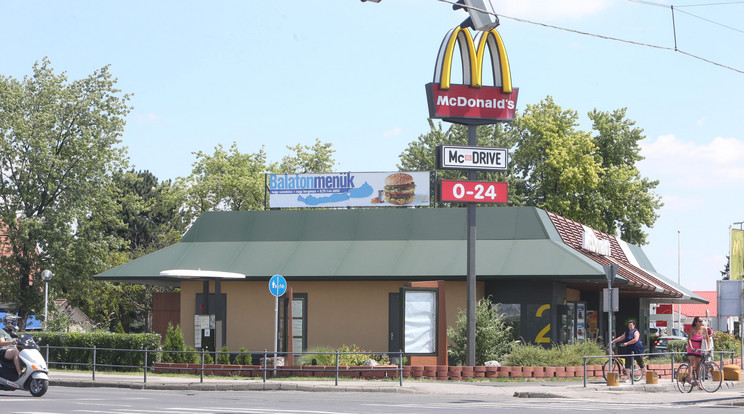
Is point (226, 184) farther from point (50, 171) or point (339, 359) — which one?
point (339, 359)

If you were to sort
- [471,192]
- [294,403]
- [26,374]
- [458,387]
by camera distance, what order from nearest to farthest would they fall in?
[294,403] < [26,374] < [458,387] < [471,192]

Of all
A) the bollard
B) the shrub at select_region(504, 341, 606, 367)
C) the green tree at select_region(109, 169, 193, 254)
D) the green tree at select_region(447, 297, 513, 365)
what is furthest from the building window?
the green tree at select_region(109, 169, 193, 254)

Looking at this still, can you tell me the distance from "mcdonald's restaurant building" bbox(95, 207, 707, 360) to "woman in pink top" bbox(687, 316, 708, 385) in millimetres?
5564

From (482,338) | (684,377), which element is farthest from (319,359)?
(684,377)

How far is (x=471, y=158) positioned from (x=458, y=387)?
302 inches

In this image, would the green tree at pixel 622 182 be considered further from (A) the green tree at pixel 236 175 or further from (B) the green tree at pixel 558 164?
(A) the green tree at pixel 236 175

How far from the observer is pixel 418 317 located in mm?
27750

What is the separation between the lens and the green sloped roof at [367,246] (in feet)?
104

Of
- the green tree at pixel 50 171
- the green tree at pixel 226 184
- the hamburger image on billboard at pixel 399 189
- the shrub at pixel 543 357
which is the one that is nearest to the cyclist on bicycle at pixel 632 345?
the shrub at pixel 543 357

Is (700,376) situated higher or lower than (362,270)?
lower

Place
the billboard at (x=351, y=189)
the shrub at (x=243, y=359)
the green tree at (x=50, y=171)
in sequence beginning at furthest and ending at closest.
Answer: the green tree at (x=50, y=171) < the billboard at (x=351, y=189) < the shrub at (x=243, y=359)

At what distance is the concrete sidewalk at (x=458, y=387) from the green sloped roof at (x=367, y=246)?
5866mm

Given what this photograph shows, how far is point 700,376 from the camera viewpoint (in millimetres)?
23875

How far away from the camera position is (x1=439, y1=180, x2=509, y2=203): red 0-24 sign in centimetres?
2858
